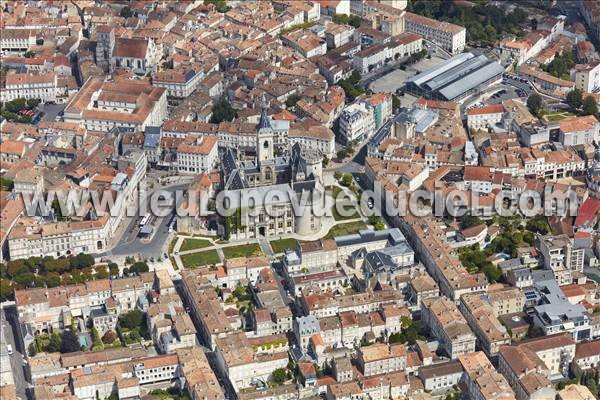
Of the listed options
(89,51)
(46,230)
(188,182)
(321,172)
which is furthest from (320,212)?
(89,51)

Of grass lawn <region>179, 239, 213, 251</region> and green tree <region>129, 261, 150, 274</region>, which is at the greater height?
green tree <region>129, 261, 150, 274</region>

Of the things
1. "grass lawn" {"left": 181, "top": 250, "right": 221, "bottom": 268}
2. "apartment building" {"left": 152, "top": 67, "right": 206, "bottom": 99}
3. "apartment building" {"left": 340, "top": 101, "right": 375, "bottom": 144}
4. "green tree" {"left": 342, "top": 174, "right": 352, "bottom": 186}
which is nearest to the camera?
"grass lawn" {"left": 181, "top": 250, "right": 221, "bottom": 268}

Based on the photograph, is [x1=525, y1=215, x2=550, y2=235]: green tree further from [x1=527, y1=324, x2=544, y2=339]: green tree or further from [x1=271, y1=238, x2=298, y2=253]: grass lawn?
[x1=271, y1=238, x2=298, y2=253]: grass lawn

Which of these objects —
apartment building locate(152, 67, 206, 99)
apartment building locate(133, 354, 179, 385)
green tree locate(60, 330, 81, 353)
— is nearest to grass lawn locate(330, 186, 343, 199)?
apartment building locate(152, 67, 206, 99)

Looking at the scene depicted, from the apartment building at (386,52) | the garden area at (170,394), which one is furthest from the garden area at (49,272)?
Result: the apartment building at (386,52)

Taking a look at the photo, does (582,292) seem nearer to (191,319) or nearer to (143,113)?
(191,319)

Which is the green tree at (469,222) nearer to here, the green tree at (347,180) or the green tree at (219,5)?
the green tree at (347,180)
